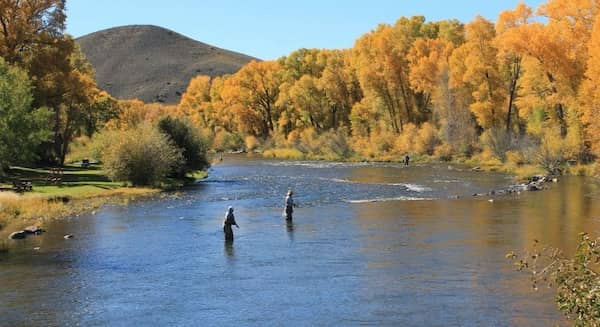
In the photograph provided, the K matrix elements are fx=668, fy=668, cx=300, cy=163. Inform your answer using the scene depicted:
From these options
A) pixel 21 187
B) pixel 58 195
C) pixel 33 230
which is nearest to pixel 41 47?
pixel 21 187

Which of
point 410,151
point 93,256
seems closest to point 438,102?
point 410,151

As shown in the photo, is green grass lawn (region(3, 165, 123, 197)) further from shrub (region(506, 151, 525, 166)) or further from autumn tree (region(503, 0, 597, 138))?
autumn tree (region(503, 0, 597, 138))

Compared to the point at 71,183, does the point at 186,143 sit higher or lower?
higher

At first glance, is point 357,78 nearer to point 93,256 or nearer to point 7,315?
point 93,256

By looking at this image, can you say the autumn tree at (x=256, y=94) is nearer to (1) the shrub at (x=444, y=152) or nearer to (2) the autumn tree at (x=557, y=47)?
(1) the shrub at (x=444, y=152)

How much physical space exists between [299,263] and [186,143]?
41.1 m

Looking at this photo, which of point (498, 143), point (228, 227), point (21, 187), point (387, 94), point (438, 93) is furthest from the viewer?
point (387, 94)

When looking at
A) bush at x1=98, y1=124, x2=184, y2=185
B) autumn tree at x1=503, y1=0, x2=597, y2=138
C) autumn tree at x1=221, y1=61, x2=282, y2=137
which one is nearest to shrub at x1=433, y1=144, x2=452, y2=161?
autumn tree at x1=503, y1=0, x2=597, y2=138

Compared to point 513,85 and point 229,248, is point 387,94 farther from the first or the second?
point 229,248

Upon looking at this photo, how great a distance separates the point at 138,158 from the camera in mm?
54875

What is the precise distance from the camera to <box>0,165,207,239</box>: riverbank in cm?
3788

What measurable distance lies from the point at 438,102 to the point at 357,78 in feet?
75.2

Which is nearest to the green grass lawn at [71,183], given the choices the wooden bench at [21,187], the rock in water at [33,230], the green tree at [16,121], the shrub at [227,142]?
the wooden bench at [21,187]

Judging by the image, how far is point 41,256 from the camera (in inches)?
1094
